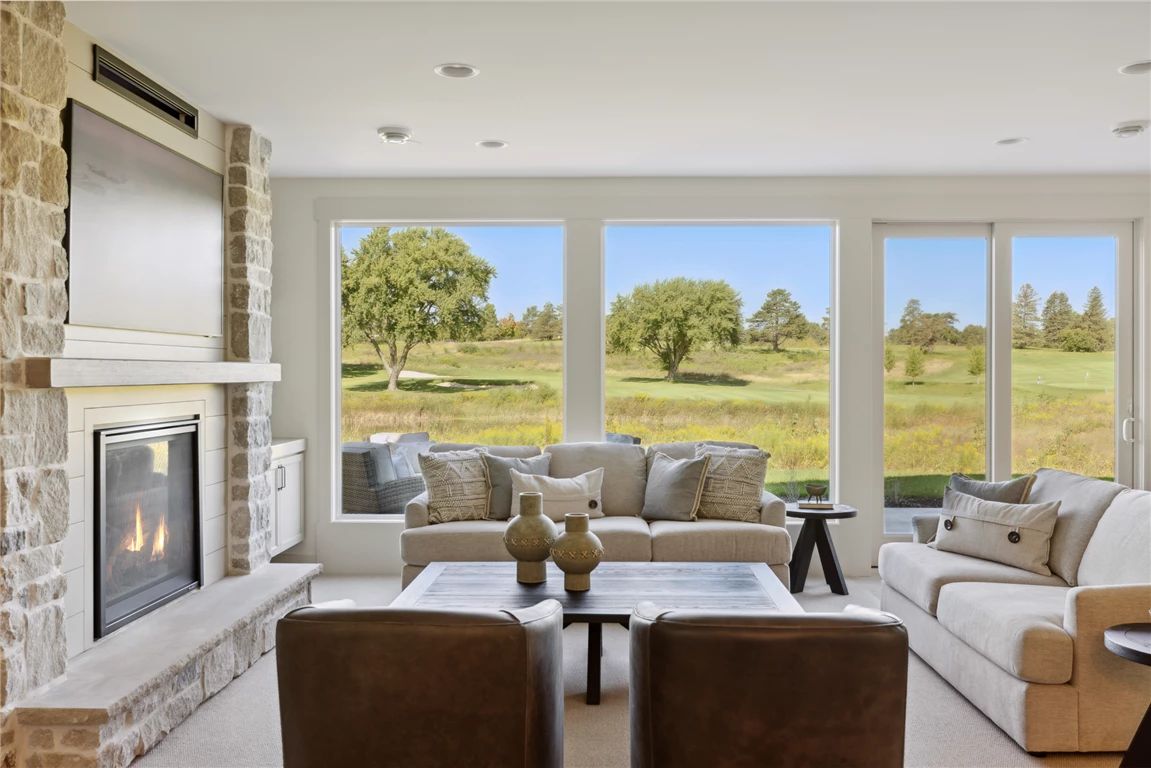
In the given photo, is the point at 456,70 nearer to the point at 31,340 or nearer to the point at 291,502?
the point at 31,340

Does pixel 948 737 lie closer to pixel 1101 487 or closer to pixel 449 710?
pixel 1101 487

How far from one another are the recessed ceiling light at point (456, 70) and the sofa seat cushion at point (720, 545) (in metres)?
2.62

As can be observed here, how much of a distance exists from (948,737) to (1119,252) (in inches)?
163

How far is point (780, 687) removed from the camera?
1759mm

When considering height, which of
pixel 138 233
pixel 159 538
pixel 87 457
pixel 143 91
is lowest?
pixel 159 538

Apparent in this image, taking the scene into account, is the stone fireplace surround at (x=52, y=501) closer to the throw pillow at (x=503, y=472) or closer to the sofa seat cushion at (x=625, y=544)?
the throw pillow at (x=503, y=472)

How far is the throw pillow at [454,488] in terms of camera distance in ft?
16.0

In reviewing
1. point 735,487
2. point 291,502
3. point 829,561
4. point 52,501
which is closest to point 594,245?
point 735,487

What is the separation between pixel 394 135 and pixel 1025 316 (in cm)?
441

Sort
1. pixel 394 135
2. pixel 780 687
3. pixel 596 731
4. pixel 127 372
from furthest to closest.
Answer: pixel 394 135 → pixel 127 372 → pixel 596 731 → pixel 780 687

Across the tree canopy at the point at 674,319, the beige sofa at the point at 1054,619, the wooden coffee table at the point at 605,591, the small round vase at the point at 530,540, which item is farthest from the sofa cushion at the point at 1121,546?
the tree canopy at the point at 674,319

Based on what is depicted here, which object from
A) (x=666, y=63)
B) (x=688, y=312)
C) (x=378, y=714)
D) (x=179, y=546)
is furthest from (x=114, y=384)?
(x=688, y=312)

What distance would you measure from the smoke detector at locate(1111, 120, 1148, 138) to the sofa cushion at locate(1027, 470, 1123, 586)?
1.93 metres

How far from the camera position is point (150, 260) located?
3668 millimetres
